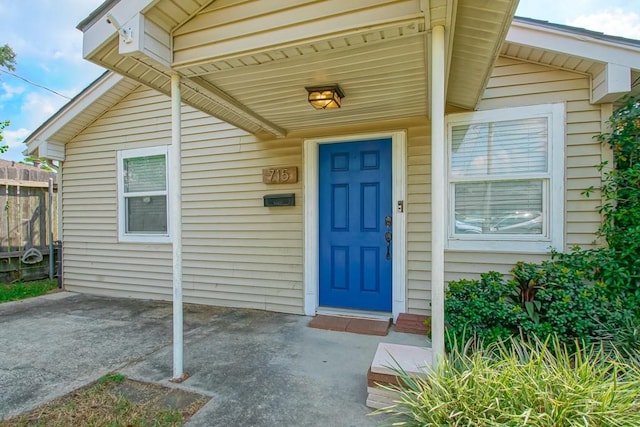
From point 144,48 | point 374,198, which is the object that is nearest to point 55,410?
point 144,48

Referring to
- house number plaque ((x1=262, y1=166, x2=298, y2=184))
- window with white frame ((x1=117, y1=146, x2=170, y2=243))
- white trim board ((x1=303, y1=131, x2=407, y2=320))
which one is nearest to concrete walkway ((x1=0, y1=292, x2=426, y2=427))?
white trim board ((x1=303, y1=131, x2=407, y2=320))

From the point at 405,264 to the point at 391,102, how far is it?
1601mm

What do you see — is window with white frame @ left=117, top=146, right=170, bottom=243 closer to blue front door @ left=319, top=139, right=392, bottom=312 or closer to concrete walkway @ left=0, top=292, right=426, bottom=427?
concrete walkway @ left=0, top=292, right=426, bottom=427

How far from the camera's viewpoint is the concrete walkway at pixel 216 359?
1.98 meters

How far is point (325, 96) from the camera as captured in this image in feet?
8.63

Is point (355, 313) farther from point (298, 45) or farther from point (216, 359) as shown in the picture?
point (298, 45)

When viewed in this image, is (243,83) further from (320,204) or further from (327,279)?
(327,279)

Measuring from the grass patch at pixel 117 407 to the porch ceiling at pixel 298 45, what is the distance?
2.11 meters

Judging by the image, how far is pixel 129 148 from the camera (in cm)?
476

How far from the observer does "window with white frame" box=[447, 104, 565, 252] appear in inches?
117

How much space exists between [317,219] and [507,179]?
1.95 m

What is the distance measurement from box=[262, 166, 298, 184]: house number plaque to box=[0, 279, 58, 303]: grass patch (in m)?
4.10

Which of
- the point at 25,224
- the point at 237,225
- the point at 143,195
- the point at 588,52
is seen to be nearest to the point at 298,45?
the point at 588,52

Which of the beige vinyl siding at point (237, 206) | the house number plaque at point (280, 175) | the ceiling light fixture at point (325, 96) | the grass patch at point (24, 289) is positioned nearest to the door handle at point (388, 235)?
the beige vinyl siding at point (237, 206)
